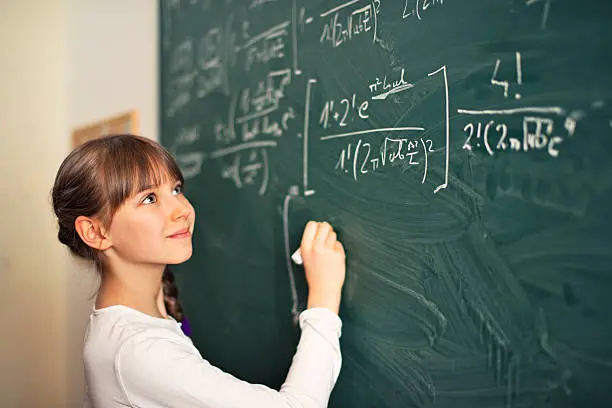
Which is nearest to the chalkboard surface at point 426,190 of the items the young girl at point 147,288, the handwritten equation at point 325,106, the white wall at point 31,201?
the handwritten equation at point 325,106

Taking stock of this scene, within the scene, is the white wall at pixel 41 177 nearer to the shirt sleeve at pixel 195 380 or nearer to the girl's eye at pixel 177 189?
the girl's eye at pixel 177 189

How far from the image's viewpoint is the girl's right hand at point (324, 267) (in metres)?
1.30

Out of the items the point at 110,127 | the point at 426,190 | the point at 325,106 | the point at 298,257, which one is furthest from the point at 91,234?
the point at 110,127

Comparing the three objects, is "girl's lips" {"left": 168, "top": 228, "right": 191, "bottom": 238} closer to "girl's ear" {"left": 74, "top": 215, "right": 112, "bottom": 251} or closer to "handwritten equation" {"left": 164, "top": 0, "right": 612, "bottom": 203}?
"girl's ear" {"left": 74, "top": 215, "right": 112, "bottom": 251}

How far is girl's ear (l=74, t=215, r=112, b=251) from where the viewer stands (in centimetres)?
132

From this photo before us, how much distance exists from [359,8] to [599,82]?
581mm

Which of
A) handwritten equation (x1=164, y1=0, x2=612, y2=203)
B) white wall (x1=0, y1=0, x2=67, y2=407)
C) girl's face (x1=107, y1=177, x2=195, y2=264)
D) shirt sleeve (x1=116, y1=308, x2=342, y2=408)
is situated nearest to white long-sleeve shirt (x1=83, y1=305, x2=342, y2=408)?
shirt sleeve (x1=116, y1=308, x2=342, y2=408)

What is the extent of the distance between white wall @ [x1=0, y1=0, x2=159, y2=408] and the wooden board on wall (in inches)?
2.1

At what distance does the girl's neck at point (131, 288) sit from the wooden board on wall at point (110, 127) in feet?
3.15

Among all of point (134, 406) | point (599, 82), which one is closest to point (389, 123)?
point (599, 82)

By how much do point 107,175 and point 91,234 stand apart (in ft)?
0.46

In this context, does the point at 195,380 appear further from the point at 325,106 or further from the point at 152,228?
the point at 325,106

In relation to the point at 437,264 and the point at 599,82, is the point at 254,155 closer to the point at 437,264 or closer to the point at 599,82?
the point at 437,264

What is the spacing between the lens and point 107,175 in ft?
4.20
